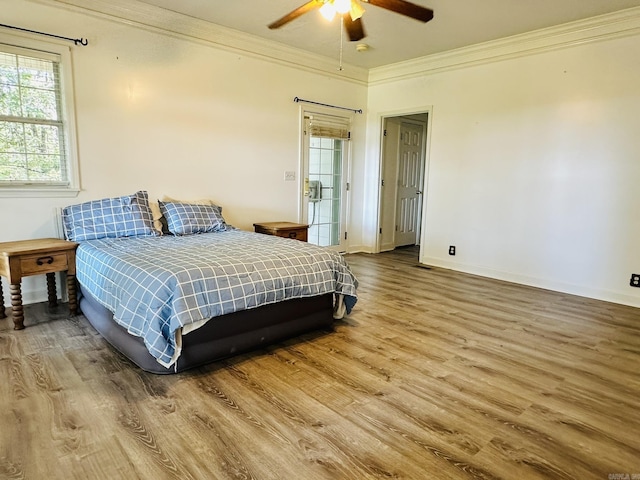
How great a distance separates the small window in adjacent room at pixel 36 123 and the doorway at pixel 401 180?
4140 millimetres

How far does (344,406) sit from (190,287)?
3.52 ft

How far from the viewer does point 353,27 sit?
2854 mm

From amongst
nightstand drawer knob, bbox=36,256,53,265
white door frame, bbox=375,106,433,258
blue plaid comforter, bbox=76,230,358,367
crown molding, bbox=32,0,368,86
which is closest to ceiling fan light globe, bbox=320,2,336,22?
blue plaid comforter, bbox=76,230,358,367

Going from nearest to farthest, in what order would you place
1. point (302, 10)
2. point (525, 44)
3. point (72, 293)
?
1. point (302, 10)
2. point (72, 293)
3. point (525, 44)

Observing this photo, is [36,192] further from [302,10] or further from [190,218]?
[302,10]

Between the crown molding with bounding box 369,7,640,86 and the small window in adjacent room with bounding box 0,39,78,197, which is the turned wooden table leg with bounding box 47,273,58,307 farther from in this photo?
the crown molding with bounding box 369,7,640,86

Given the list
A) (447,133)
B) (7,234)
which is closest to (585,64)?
(447,133)

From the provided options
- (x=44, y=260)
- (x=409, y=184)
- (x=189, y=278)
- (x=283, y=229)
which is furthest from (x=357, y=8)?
(x=409, y=184)

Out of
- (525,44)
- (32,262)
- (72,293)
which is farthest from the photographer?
(525,44)

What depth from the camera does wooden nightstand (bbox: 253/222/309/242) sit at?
14.9 ft

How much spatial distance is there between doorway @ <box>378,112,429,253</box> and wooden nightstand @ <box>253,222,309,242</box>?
190 centimetres

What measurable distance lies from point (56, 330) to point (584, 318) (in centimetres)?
435

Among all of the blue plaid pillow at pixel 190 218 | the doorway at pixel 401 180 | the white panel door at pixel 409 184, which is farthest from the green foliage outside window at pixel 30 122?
the white panel door at pixel 409 184

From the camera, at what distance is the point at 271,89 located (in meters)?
4.90
